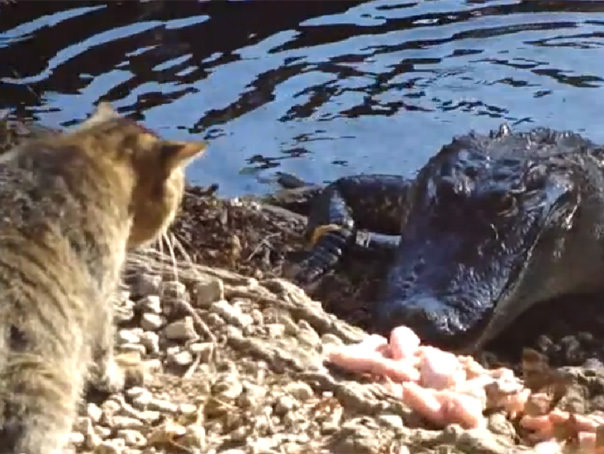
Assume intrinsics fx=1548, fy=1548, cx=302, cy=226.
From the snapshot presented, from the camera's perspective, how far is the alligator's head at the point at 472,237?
18.9ft

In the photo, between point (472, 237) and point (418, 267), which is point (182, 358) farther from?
point (472, 237)

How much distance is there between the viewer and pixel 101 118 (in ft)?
14.2

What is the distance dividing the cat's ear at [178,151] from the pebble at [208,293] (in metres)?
0.83

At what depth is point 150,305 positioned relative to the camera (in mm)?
4871

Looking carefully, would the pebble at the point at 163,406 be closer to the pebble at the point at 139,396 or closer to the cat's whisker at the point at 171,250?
the pebble at the point at 139,396

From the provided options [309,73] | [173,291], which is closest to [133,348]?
[173,291]

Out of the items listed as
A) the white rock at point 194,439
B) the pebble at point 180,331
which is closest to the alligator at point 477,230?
the pebble at point 180,331

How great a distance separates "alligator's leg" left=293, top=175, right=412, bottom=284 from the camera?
6955 mm

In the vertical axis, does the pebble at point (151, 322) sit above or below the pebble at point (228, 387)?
above

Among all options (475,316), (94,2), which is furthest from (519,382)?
(94,2)

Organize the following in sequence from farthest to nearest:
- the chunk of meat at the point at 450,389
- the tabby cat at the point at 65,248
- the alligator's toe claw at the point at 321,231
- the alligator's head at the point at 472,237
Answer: the alligator's toe claw at the point at 321,231
the alligator's head at the point at 472,237
the chunk of meat at the point at 450,389
the tabby cat at the point at 65,248

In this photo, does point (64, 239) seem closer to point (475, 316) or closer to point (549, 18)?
point (475, 316)

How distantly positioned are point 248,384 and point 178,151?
31.4 inches

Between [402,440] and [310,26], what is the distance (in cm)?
573
